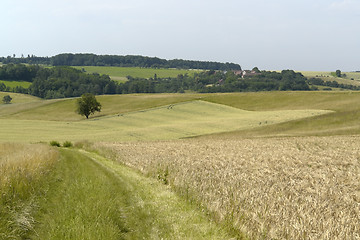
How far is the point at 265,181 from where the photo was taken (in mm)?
11727

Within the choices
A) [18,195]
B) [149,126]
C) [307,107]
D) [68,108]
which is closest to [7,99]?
[68,108]

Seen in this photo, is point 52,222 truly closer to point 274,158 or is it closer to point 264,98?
point 274,158

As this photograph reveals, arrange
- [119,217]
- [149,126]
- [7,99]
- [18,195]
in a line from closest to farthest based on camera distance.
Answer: [119,217] → [18,195] → [149,126] → [7,99]

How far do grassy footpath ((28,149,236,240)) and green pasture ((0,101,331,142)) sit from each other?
128 feet

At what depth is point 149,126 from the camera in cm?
6825

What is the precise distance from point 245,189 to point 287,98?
89.2 meters

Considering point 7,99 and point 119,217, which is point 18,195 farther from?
point 7,99

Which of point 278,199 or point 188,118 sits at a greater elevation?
point 278,199

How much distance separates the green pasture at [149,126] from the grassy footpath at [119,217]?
39.0 metres

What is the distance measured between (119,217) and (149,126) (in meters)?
58.3

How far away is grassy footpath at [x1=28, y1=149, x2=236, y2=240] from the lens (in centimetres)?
839

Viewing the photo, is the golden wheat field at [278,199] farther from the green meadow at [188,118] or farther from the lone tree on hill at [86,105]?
the lone tree on hill at [86,105]

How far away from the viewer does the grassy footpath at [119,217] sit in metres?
8.39

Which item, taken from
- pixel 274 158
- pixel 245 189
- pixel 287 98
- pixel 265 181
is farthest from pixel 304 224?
pixel 287 98
